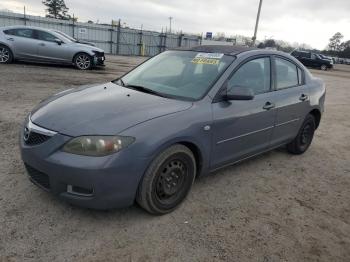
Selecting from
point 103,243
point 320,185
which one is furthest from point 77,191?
point 320,185

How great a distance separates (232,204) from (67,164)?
1835 millimetres

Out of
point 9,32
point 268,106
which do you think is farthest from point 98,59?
point 268,106

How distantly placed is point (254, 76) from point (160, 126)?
5.77 feet

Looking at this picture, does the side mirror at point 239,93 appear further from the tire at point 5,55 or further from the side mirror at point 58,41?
the tire at point 5,55

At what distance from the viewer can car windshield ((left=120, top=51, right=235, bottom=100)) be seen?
150 inches

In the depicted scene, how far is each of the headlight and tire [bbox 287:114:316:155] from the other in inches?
134

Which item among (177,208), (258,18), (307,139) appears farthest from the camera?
(258,18)

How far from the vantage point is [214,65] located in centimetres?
402

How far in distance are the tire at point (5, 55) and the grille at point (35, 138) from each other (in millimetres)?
11650

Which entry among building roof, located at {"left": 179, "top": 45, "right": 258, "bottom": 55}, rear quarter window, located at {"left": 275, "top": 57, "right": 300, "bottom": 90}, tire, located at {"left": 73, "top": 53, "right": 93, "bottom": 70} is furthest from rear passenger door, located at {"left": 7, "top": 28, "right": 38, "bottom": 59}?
rear quarter window, located at {"left": 275, "top": 57, "right": 300, "bottom": 90}

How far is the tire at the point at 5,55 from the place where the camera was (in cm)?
1321

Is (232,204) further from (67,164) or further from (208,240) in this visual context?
(67,164)

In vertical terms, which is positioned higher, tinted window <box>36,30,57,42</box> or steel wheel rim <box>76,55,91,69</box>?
tinted window <box>36,30,57,42</box>

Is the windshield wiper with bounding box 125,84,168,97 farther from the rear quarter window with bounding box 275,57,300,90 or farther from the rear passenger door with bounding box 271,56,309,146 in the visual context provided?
the rear quarter window with bounding box 275,57,300,90
